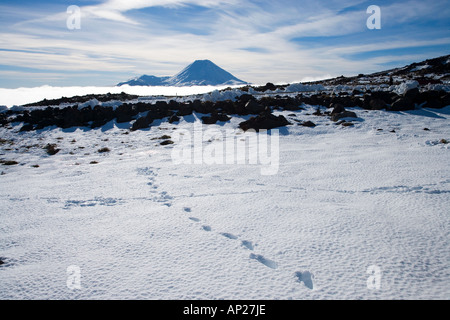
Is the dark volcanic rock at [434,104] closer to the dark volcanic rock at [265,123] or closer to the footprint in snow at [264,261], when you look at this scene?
the dark volcanic rock at [265,123]

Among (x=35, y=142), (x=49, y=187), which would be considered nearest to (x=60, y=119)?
(x=35, y=142)

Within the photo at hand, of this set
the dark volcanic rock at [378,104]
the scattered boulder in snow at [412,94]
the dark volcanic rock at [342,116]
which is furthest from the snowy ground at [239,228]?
the scattered boulder in snow at [412,94]

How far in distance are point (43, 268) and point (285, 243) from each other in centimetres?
281

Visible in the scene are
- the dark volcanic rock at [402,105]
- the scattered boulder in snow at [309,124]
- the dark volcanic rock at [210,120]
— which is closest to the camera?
the scattered boulder in snow at [309,124]

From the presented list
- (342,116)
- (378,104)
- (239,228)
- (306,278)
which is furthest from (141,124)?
(306,278)

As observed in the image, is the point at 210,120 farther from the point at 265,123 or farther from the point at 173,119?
the point at 265,123

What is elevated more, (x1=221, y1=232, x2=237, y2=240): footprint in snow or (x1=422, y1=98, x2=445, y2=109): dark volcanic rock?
(x1=422, y1=98, x2=445, y2=109): dark volcanic rock

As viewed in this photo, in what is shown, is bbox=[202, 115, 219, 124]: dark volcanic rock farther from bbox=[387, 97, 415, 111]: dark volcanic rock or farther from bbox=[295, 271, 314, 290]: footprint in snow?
bbox=[295, 271, 314, 290]: footprint in snow

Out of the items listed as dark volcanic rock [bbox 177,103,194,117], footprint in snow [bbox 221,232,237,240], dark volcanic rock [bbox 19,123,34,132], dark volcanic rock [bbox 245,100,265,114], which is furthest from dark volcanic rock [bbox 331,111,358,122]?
dark volcanic rock [bbox 19,123,34,132]

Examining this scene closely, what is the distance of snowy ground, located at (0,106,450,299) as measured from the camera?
7.89 ft

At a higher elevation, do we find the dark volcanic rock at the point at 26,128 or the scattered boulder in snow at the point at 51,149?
the dark volcanic rock at the point at 26,128

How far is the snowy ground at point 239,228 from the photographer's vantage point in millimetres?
2404

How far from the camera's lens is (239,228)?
3.43 metres

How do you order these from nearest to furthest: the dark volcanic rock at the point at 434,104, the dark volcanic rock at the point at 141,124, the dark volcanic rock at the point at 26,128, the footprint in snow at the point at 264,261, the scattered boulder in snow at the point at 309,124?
1. the footprint in snow at the point at 264,261
2. the scattered boulder in snow at the point at 309,124
3. the dark volcanic rock at the point at 434,104
4. the dark volcanic rock at the point at 141,124
5. the dark volcanic rock at the point at 26,128
